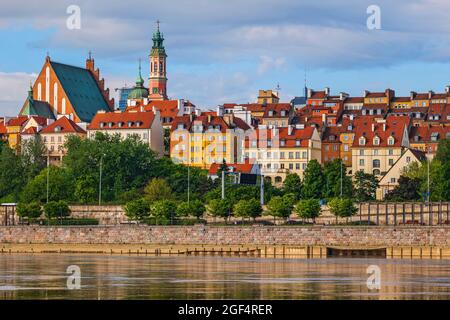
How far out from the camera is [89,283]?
69.8 meters

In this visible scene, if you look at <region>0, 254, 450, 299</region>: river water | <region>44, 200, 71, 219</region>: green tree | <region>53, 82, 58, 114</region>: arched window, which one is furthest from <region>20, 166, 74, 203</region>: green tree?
<region>53, 82, 58, 114</region>: arched window

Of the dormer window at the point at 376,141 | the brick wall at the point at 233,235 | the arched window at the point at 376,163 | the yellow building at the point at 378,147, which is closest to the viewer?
the brick wall at the point at 233,235

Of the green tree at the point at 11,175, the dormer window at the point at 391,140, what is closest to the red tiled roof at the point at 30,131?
the green tree at the point at 11,175

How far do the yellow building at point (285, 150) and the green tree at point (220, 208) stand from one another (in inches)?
1762

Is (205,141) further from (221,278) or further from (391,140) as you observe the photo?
(221,278)

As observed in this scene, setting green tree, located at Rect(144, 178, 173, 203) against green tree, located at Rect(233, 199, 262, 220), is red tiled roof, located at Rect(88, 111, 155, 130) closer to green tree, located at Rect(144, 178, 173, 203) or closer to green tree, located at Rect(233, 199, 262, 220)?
green tree, located at Rect(144, 178, 173, 203)

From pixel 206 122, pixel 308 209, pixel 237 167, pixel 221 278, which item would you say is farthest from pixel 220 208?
pixel 206 122

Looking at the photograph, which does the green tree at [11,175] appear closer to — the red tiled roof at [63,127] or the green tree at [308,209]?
the red tiled roof at [63,127]

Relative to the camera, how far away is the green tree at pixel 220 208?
400 feet

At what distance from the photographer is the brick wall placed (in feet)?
355

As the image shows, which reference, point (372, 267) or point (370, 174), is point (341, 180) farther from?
point (372, 267)

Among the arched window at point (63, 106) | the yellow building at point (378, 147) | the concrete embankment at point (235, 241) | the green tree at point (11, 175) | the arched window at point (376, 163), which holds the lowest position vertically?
the concrete embankment at point (235, 241)

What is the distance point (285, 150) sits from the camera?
169875 millimetres
